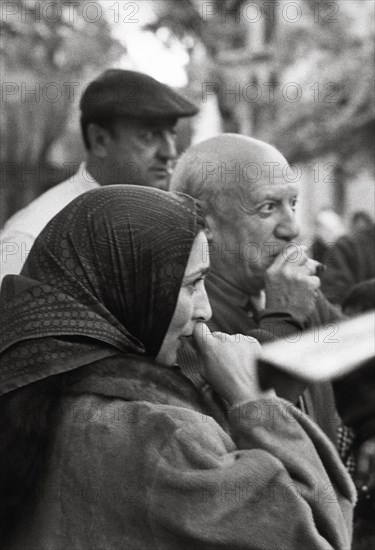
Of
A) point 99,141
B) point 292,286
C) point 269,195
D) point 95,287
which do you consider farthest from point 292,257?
point 99,141

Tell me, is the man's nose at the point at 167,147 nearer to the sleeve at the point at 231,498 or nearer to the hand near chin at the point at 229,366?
the hand near chin at the point at 229,366

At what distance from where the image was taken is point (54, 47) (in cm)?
944

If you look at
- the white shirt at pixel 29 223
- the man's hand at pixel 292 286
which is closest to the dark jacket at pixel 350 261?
the white shirt at pixel 29 223

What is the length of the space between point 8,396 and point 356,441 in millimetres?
1689

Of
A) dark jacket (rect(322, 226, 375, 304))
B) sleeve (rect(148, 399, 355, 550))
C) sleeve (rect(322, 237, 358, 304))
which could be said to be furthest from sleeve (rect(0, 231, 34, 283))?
dark jacket (rect(322, 226, 375, 304))

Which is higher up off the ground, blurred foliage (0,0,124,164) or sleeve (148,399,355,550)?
sleeve (148,399,355,550)

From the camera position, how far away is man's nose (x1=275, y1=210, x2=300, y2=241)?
312cm

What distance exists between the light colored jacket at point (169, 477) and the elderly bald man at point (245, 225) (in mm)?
875

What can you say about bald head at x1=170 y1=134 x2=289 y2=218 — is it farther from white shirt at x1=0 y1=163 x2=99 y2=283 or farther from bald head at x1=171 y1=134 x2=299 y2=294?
white shirt at x1=0 y1=163 x2=99 y2=283

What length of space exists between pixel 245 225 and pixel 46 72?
7.59m

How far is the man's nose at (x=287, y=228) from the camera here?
3117 mm

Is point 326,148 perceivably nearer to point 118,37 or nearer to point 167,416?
point 118,37

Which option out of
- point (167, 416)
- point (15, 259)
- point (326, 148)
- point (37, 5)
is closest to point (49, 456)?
point (167, 416)

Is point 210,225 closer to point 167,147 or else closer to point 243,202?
point 243,202
